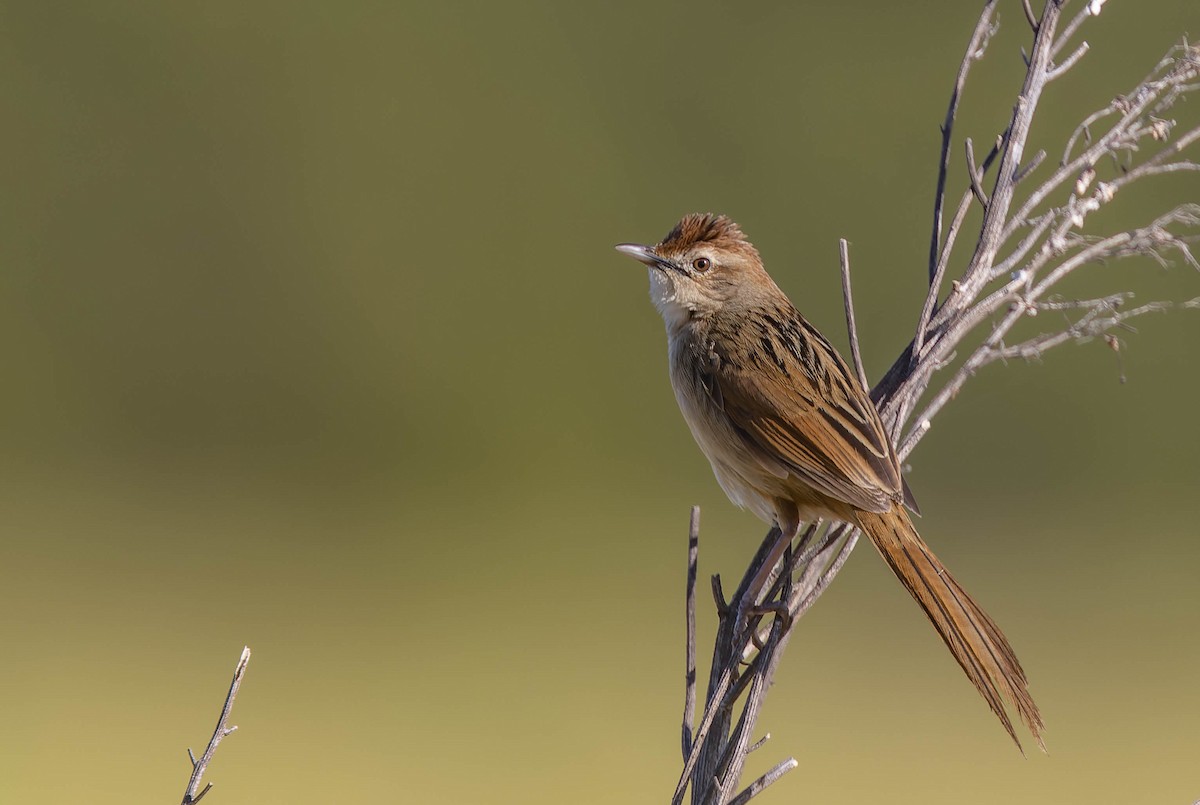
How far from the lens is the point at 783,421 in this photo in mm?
3049

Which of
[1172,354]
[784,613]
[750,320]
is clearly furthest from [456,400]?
[784,613]

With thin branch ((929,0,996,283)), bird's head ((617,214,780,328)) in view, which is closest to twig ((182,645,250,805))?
thin branch ((929,0,996,283))

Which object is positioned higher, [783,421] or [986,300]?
[783,421]

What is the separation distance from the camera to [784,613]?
6.94 feet

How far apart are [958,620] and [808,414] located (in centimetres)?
72

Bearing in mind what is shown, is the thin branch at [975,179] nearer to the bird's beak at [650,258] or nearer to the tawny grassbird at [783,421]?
the tawny grassbird at [783,421]

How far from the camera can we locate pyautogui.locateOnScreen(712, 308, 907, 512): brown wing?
9.00 feet

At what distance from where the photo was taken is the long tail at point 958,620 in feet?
7.48

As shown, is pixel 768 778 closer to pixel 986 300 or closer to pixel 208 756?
pixel 208 756

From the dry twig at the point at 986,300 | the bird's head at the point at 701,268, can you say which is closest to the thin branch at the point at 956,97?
the dry twig at the point at 986,300

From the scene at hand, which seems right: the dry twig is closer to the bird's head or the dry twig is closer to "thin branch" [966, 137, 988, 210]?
"thin branch" [966, 137, 988, 210]

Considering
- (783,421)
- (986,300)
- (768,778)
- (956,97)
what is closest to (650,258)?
(783,421)

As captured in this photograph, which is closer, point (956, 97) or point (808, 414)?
point (956, 97)

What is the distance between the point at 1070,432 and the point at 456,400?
552 cm
